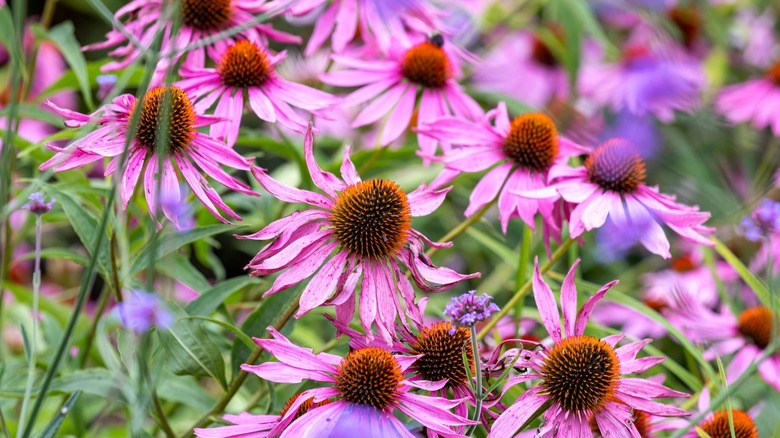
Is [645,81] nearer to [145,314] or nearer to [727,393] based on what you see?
[727,393]

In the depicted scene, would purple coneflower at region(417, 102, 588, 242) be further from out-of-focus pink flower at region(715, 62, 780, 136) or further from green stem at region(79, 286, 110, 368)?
out-of-focus pink flower at region(715, 62, 780, 136)

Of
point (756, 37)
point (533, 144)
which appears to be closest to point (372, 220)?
point (533, 144)

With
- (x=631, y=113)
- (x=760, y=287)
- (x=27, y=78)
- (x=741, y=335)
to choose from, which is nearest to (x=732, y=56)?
(x=631, y=113)

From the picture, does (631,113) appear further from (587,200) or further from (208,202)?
(208,202)

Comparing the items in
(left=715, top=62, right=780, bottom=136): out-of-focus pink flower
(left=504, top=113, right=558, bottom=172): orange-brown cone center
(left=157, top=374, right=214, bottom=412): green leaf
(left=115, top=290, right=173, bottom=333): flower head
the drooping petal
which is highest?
(left=715, top=62, right=780, bottom=136): out-of-focus pink flower

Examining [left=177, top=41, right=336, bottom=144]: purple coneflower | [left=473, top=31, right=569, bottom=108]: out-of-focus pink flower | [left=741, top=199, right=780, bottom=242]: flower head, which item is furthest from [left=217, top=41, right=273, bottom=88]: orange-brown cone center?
[left=473, top=31, right=569, bottom=108]: out-of-focus pink flower
